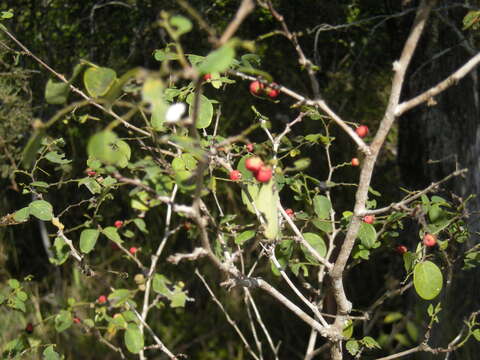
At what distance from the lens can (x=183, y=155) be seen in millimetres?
1374

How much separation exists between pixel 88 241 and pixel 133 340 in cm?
28

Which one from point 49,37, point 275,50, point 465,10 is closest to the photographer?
point 465,10

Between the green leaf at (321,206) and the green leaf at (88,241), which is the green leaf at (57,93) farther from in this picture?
the green leaf at (321,206)

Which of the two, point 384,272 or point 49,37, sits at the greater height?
point 49,37

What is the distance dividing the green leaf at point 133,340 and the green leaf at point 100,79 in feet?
2.65

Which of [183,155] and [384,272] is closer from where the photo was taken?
[183,155]

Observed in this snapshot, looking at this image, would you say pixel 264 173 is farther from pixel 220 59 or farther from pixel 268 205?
pixel 220 59

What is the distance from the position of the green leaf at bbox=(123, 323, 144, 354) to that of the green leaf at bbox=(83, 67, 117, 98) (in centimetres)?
81

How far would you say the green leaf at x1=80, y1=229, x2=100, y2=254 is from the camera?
5.04ft

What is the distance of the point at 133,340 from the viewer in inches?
60.5

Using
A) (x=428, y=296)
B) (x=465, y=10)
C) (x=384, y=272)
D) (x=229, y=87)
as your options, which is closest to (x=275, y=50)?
(x=229, y=87)

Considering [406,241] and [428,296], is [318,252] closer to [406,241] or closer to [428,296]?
[428,296]

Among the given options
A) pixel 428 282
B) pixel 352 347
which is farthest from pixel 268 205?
pixel 352 347

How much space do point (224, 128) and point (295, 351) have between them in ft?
4.45
